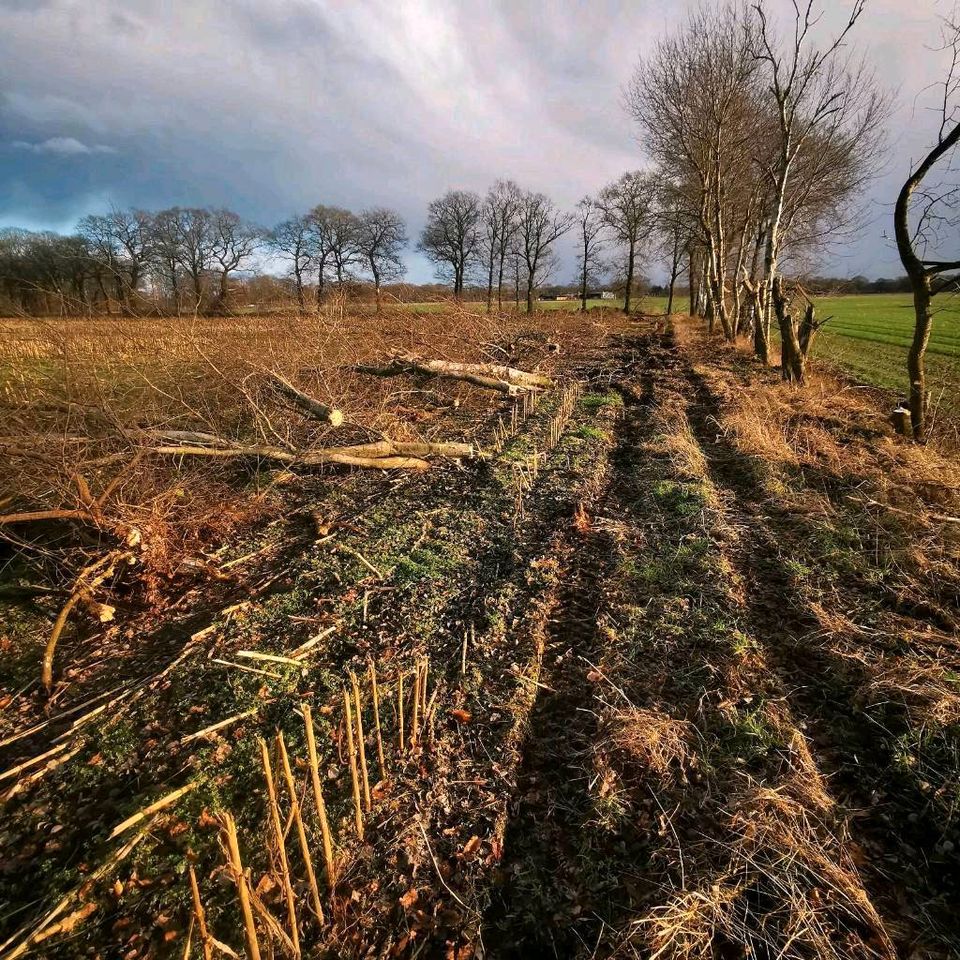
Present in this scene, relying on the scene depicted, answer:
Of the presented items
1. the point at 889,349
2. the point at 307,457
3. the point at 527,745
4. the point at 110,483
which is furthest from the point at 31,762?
the point at 889,349

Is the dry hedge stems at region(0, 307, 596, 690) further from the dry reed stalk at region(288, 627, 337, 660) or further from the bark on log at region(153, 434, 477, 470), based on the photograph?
the dry reed stalk at region(288, 627, 337, 660)

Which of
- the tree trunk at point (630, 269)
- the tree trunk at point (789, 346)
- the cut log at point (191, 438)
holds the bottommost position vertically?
the cut log at point (191, 438)

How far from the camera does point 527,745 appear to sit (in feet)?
→ 9.98

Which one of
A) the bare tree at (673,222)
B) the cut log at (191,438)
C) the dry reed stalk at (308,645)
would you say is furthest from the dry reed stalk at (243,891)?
the bare tree at (673,222)

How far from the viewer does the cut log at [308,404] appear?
695 cm

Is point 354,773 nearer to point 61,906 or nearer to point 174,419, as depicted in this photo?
point 61,906

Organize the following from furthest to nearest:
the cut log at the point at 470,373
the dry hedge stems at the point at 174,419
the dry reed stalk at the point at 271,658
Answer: the cut log at the point at 470,373 → the dry hedge stems at the point at 174,419 → the dry reed stalk at the point at 271,658

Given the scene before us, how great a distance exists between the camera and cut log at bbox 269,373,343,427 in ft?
22.8

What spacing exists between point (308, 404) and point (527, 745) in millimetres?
5804

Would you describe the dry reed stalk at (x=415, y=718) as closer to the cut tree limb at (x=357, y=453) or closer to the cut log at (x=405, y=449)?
the cut tree limb at (x=357, y=453)

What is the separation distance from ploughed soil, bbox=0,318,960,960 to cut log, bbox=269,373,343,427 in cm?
194

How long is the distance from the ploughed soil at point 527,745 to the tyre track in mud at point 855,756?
0.02m

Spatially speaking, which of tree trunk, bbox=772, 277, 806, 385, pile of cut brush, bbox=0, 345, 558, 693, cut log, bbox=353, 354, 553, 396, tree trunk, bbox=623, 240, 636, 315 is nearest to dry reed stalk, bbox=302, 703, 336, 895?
pile of cut brush, bbox=0, 345, 558, 693

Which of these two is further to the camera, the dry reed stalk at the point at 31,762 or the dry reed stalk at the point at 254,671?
the dry reed stalk at the point at 254,671
